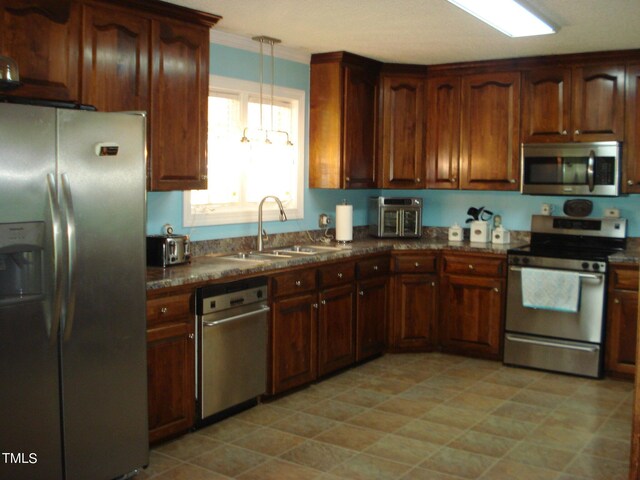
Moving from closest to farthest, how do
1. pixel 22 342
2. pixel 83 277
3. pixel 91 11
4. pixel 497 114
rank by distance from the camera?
pixel 22 342, pixel 83 277, pixel 91 11, pixel 497 114

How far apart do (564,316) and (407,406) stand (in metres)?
1.49

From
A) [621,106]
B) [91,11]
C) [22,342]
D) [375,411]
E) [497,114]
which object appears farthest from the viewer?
[497,114]

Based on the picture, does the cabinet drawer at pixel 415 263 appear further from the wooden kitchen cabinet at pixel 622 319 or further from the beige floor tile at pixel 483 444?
the beige floor tile at pixel 483 444

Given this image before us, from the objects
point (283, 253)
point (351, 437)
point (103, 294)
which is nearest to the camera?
point (103, 294)

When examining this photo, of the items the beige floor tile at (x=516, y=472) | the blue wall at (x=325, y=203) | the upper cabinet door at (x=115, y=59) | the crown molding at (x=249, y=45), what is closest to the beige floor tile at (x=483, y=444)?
the beige floor tile at (x=516, y=472)

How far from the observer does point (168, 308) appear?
3.60 metres

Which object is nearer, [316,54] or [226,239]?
[226,239]

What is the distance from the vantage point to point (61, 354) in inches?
112

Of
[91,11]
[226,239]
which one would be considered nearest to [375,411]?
[226,239]

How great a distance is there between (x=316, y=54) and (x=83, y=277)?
310 centimetres

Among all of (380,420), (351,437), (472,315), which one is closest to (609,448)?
(380,420)

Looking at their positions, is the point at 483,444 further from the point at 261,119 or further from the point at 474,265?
the point at 261,119

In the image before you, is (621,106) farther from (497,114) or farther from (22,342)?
(22,342)

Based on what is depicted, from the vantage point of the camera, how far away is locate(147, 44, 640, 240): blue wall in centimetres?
447
